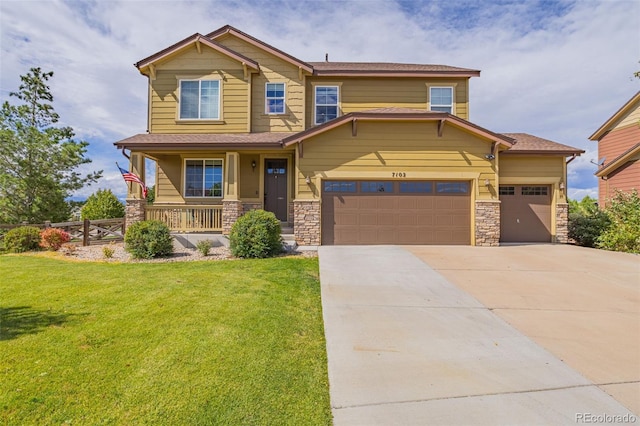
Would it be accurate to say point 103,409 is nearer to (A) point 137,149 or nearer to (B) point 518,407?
(B) point 518,407

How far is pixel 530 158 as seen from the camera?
1184cm

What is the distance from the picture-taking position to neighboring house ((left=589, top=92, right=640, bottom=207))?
14.1 meters

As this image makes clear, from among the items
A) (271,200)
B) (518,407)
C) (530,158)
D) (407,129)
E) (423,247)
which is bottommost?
(518,407)

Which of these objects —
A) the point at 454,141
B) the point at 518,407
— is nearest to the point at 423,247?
the point at 454,141

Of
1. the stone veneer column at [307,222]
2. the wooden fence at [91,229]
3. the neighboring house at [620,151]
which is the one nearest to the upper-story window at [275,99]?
the stone veneer column at [307,222]

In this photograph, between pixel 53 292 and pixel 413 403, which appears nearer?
pixel 413 403

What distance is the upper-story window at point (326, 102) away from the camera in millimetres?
13297

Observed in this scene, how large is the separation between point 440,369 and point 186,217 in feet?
32.4

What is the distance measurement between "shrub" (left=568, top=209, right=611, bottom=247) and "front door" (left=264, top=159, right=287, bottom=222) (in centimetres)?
1215

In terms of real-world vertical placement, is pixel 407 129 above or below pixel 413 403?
above

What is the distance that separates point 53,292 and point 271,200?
318 inches

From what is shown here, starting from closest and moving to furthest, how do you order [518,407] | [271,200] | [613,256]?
[518,407] < [613,256] < [271,200]

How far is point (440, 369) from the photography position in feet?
10.9

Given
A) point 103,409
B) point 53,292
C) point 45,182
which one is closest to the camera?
point 103,409
